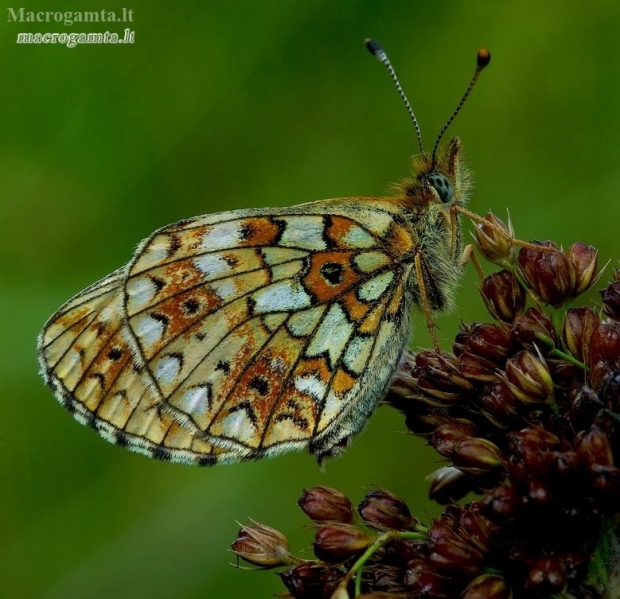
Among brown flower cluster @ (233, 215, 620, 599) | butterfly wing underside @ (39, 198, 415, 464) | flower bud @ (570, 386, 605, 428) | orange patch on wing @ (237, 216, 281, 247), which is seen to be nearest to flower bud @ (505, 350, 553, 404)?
brown flower cluster @ (233, 215, 620, 599)

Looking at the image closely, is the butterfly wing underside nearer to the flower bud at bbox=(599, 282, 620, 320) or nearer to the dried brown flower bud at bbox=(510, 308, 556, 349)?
the dried brown flower bud at bbox=(510, 308, 556, 349)

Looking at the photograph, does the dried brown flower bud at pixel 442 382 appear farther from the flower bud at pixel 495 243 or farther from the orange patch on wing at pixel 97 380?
the orange patch on wing at pixel 97 380

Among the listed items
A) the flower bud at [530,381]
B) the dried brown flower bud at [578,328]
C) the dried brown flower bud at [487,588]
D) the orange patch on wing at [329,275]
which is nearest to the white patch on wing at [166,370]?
the orange patch on wing at [329,275]

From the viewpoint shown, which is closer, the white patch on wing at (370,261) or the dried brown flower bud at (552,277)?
the dried brown flower bud at (552,277)

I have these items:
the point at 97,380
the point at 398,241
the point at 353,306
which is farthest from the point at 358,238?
the point at 97,380

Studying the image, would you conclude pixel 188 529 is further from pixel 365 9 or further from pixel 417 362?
pixel 365 9

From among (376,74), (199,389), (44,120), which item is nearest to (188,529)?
(199,389)

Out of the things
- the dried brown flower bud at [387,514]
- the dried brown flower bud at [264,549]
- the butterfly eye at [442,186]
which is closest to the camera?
the dried brown flower bud at [387,514]
